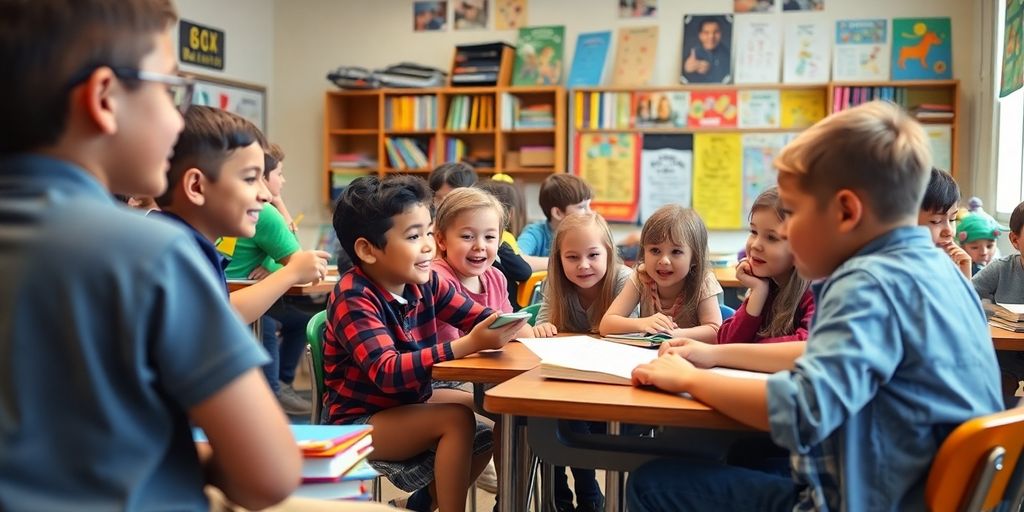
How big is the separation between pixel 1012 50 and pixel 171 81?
5.41 meters

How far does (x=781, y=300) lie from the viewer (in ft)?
7.27

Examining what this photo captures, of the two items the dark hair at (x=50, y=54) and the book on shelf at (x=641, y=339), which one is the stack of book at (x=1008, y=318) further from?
the dark hair at (x=50, y=54)

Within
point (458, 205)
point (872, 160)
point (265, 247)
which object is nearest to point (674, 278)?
point (458, 205)

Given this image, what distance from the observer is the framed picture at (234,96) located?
6703 millimetres

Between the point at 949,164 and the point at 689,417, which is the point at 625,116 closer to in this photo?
the point at 949,164

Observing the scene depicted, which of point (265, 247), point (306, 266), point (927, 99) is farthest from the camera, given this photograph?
point (927, 99)

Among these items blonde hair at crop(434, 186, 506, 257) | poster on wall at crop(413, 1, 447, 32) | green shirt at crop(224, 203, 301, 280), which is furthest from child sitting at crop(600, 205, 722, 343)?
poster on wall at crop(413, 1, 447, 32)

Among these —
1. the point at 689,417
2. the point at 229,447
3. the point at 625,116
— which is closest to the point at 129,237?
the point at 229,447

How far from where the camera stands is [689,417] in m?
1.46

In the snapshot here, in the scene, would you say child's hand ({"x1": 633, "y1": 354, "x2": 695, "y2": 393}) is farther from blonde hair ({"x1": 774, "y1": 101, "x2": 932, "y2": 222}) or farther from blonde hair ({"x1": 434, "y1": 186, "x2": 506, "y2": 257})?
blonde hair ({"x1": 434, "y1": 186, "x2": 506, "y2": 257})

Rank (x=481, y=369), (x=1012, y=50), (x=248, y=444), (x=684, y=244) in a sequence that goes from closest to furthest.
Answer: (x=248, y=444) < (x=481, y=369) < (x=684, y=244) < (x=1012, y=50)

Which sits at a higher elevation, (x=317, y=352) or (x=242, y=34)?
(x=242, y=34)

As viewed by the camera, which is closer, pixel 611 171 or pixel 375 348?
pixel 375 348

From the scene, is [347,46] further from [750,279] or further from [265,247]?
[750,279]
